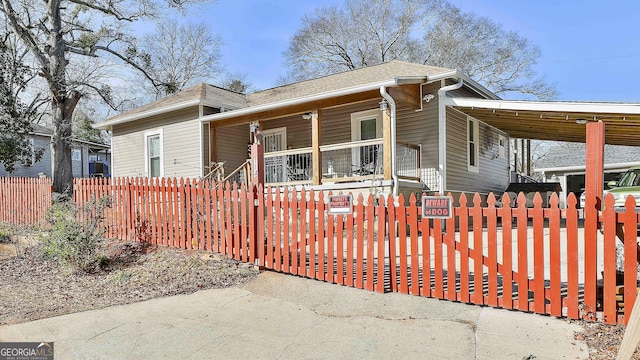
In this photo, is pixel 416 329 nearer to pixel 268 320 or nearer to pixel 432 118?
pixel 268 320

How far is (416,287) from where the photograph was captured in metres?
4.98

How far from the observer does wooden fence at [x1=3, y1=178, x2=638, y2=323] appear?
4.03 metres

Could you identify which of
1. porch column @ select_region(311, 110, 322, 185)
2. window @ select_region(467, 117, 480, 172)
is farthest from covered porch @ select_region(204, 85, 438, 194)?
window @ select_region(467, 117, 480, 172)

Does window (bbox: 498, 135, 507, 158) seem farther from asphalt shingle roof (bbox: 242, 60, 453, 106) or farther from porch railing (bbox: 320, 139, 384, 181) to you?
porch railing (bbox: 320, 139, 384, 181)

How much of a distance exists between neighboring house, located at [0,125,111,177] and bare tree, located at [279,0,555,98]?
2146cm

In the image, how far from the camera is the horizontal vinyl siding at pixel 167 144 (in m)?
14.8

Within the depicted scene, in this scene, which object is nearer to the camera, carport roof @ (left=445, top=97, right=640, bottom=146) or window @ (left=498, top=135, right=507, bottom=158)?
carport roof @ (left=445, top=97, right=640, bottom=146)

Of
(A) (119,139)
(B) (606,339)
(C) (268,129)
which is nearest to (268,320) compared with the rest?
(B) (606,339)

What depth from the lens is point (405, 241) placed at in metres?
5.02

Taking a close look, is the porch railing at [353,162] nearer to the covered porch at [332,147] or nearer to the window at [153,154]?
the covered porch at [332,147]

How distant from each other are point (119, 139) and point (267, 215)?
13.8 meters

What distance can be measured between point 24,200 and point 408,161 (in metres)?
10.4

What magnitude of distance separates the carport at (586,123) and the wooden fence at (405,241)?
0.28ft

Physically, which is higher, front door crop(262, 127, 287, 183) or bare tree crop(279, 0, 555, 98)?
bare tree crop(279, 0, 555, 98)
